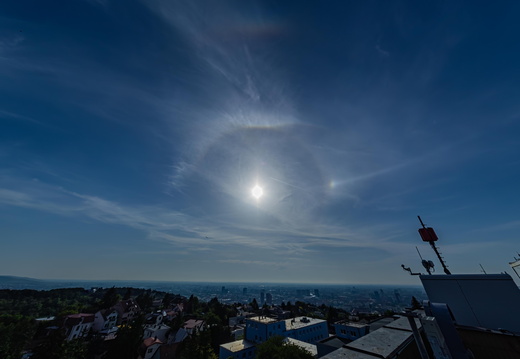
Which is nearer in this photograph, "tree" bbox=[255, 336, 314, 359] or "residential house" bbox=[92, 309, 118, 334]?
"tree" bbox=[255, 336, 314, 359]

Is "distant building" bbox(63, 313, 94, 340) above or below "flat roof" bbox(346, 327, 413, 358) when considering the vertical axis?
below

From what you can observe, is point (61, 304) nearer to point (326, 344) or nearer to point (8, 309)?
point (8, 309)

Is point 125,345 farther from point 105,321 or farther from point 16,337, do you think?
point 105,321

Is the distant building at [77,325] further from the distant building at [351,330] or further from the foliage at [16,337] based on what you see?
the distant building at [351,330]

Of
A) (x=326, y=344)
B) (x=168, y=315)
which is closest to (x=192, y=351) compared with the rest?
(x=326, y=344)

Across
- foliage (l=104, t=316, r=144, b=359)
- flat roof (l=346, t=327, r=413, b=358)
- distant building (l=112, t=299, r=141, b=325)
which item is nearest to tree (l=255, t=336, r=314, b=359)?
flat roof (l=346, t=327, r=413, b=358)

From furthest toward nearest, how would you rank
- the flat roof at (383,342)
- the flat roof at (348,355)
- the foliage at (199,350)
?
the foliage at (199,350), the flat roof at (383,342), the flat roof at (348,355)

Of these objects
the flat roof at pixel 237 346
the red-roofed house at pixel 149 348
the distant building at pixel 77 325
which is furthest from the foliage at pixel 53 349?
the distant building at pixel 77 325

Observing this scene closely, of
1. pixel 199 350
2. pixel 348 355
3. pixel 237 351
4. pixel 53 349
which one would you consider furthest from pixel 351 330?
pixel 53 349

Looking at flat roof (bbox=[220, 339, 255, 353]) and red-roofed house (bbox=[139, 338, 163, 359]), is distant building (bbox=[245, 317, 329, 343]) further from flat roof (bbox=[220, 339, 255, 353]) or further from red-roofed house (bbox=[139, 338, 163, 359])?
red-roofed house (bbox=[139, 338, 163, 359])

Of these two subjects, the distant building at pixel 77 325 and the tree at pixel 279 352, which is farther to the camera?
the distant building at pixel 77 325

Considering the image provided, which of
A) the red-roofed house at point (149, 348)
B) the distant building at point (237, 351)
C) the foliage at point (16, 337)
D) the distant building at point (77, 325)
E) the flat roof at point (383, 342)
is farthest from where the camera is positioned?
the distant building at point (77, 325)
